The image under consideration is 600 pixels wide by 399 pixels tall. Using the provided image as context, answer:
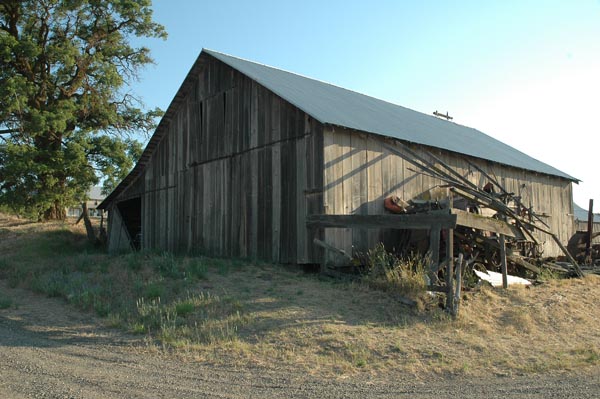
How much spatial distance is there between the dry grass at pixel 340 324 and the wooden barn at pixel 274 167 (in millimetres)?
2137

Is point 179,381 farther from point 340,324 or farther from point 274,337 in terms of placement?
point 340,324

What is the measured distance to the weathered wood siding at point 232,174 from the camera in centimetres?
1405

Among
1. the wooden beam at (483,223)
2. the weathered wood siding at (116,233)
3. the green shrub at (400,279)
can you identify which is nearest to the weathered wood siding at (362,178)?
the green shrub at (400,279)

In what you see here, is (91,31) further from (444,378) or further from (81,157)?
(444,378)

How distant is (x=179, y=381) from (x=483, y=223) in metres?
7.54

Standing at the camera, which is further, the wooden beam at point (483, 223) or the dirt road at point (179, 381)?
the wooden beam at point (483, 223)

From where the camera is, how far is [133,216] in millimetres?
25000

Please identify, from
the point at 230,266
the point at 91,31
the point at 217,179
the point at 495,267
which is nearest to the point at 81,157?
the point at 91,31

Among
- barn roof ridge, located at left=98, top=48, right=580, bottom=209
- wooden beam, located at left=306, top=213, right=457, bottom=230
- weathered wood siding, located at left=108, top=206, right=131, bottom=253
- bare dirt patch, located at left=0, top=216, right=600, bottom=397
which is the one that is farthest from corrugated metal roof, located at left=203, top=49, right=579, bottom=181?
weathered wood siding, located at left=108, top=206, right=131, bottom=253

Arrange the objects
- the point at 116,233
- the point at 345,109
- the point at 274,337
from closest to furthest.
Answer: the point at 274,337 → the point at 345,109 → the point at 116,233

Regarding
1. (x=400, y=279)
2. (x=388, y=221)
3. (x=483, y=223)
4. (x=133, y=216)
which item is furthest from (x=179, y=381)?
(x=133, y=216)

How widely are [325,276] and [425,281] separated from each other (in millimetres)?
3138

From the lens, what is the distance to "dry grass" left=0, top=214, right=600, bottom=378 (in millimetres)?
7367

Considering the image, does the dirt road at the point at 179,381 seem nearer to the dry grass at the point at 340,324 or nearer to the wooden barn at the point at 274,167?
the dry grass at the point at 340,324
